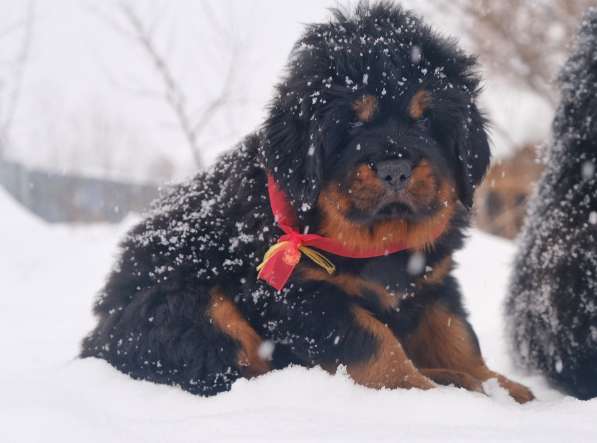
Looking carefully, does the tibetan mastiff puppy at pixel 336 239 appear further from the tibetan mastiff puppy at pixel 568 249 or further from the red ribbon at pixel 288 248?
the tibetan mastiff puppy at pixel 568 249

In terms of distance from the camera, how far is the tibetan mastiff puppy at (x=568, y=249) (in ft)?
Answer: 10.6

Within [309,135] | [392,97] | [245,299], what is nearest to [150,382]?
[245,299]

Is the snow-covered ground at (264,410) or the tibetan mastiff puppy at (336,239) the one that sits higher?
the tibetan mastiff puppy at (336,239)

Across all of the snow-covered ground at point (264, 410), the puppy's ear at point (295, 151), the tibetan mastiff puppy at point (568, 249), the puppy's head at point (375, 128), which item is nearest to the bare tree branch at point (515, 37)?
the tibetan mastiff puppy at point (568, 249)

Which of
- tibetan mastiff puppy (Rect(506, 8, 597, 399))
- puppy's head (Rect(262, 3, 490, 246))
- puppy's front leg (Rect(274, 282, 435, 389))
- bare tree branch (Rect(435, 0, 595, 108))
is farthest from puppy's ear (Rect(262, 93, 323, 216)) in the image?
bare tree branch (Rect(435, 0, 595, 108))

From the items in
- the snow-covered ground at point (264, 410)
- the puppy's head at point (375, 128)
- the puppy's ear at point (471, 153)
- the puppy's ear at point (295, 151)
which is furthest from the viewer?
the puppy's ear at point (471, 153)

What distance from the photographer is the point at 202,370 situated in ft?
9.91

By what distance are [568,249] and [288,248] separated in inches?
57.1

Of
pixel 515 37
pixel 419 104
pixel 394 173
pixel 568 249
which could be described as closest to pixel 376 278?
pixel 394 173

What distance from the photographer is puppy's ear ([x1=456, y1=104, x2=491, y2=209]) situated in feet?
10.0

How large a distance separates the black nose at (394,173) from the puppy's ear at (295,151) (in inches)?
12.2

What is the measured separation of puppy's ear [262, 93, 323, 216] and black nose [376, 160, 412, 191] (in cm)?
31

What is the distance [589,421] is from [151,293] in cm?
196

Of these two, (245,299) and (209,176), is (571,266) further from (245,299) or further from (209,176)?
(209,176)
